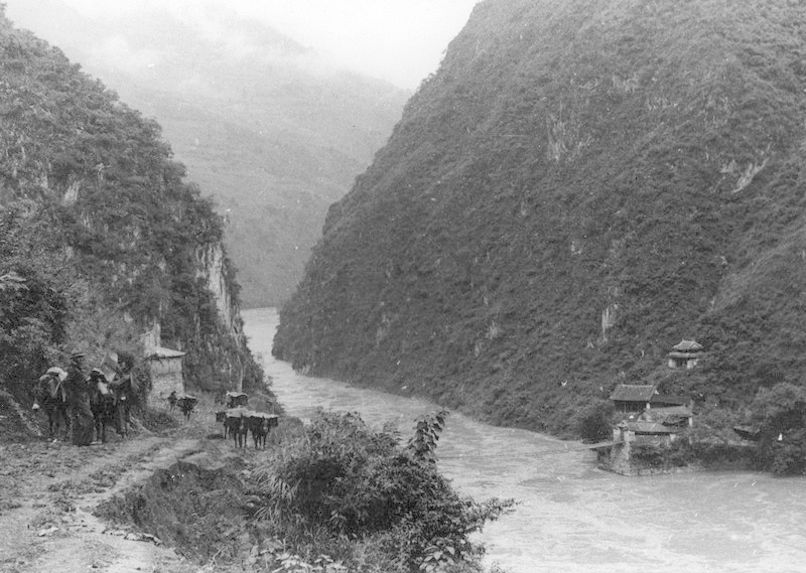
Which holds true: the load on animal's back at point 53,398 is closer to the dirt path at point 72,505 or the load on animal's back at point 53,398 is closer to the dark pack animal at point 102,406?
the dark pack animal at point 102,406

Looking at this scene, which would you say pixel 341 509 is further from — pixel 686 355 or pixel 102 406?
pixel 686 355

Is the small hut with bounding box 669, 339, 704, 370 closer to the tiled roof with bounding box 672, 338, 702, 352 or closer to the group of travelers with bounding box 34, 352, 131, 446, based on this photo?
the tiled roof with bounding box 672, 338, 702, 352

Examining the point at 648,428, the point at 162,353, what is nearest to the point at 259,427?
the point at 162,353

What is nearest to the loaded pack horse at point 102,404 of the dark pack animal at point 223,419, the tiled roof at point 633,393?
the dark pack animal at point 223,419

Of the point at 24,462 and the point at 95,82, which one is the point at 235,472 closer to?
the point at 24,462

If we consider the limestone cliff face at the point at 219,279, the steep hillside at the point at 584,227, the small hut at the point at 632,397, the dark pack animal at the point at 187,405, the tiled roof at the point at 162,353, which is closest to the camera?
the dark pack animal at the point at 187,405
